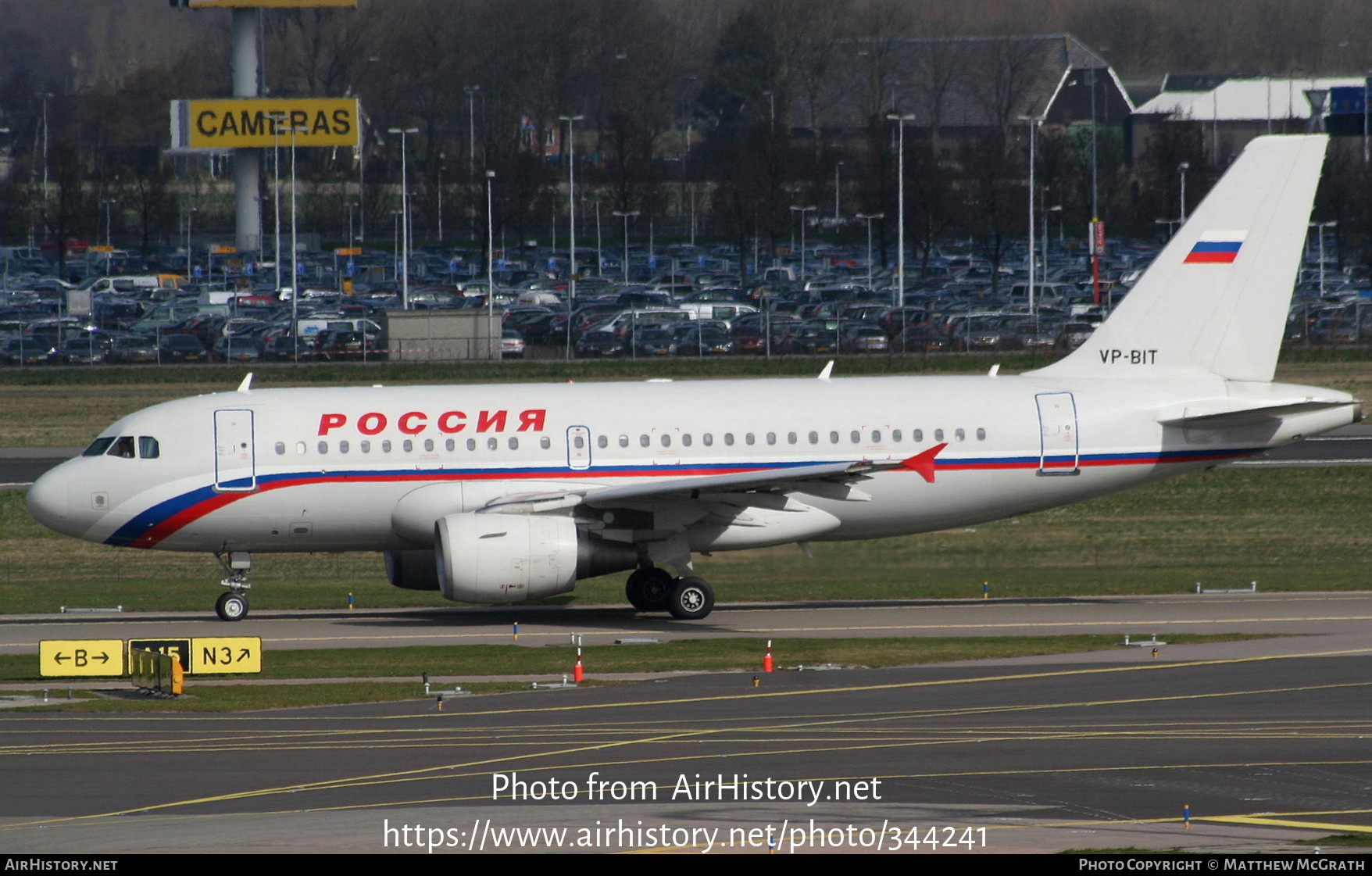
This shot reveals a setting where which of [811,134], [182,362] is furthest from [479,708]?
[811,134]

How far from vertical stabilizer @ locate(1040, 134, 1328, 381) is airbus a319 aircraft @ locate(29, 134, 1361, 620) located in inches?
1.2

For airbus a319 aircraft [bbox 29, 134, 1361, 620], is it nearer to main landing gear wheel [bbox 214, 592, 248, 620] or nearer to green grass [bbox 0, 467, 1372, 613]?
main landing gear wheel [bbox 214, 592, 248, 620]

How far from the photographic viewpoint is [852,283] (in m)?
110

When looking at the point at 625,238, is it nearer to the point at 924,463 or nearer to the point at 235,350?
the point at 235,350

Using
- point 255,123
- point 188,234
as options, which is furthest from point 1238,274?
point 188,234

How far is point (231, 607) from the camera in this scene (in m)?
30.8

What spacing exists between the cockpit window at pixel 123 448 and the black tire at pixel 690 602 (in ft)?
31.9

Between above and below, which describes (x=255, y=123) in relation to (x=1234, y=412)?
above

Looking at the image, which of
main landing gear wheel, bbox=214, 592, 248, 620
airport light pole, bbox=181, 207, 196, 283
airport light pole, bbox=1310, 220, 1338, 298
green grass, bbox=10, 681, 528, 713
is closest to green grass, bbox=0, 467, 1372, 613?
main landing gear wheel, bbox=214, 592, 248, 620

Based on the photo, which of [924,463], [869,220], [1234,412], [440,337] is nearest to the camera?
[924,463]

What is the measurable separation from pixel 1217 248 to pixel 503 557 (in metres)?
14.2

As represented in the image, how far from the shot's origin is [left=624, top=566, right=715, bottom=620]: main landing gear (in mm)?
30188

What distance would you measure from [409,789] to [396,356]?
59.6m

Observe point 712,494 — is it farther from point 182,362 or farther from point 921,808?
point 182,362
